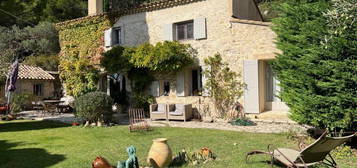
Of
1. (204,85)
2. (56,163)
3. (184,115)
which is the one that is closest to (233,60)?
(204,85)

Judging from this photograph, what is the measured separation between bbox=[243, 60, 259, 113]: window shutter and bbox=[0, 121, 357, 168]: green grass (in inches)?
112

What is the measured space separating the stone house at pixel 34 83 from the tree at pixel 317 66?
1986cm

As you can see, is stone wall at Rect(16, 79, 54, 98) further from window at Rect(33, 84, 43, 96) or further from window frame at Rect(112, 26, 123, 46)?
window frame at Rect(112, 26, 123, 46)

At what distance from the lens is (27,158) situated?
261 inches

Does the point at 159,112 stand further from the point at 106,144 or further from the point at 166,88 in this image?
the point at 106,144

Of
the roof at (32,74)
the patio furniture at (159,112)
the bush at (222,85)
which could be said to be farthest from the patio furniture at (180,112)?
the roof at (32,74)

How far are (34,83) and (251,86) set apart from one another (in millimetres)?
18293

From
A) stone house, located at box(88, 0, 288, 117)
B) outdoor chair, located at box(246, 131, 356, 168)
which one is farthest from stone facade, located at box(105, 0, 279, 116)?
outdoor chair, located at box(246, 131, 356, 168)

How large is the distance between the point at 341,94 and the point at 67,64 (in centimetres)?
1431

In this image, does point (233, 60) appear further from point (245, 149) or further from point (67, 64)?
point (67, 64)

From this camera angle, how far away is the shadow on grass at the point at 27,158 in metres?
6.11

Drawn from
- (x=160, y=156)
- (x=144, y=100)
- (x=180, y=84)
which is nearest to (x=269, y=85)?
(x=180, y=84)

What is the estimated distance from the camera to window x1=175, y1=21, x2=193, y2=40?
13.6 m

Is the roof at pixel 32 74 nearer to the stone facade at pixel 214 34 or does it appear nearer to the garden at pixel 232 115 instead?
the garden at pixel 232 115
